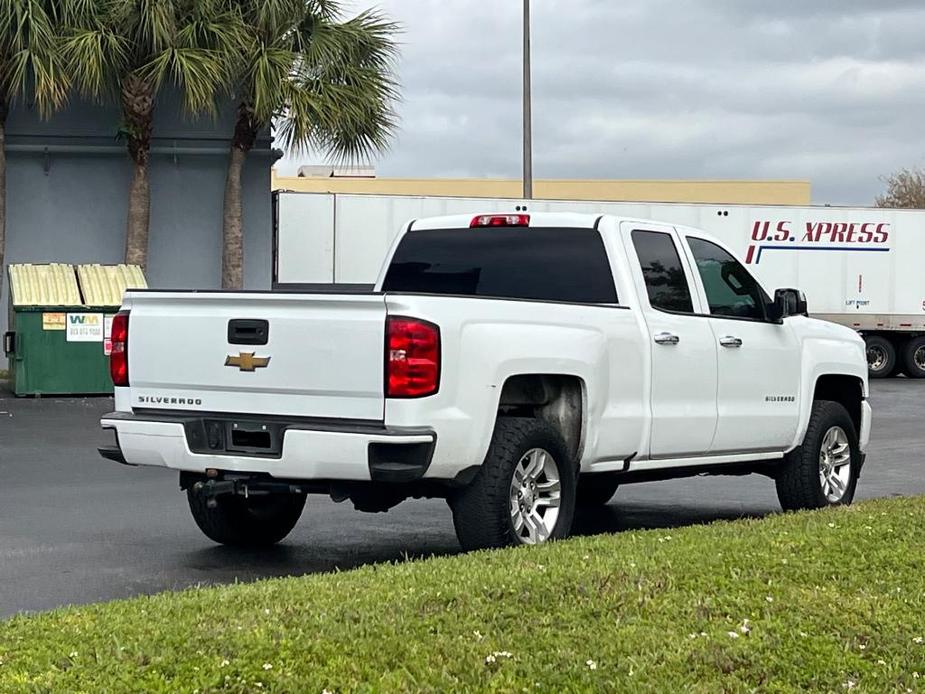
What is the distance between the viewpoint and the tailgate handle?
294 inches

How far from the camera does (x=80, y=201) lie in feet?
82.3

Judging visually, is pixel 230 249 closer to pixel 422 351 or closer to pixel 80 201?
pixel 80 201

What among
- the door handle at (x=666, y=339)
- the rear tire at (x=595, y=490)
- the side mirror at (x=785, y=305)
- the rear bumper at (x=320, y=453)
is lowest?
the rear tire at (x=595, y=490)

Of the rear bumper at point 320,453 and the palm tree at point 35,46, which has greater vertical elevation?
the palm tree at point 35,46

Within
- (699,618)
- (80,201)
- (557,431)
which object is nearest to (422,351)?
(557,431)

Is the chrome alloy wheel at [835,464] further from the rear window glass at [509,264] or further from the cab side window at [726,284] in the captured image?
the rear window glass at [509,264]

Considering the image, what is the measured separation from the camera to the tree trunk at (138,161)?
2316 centimetres

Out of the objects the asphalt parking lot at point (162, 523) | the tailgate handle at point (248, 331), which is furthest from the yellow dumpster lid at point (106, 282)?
the tailgate handle at point (248, 331)

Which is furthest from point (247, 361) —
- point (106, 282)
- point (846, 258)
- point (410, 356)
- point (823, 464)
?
point (846, 258)

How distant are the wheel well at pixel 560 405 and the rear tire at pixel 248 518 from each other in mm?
1556

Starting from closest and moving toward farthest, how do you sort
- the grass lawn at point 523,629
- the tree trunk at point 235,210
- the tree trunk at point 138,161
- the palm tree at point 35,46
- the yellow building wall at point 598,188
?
the grass lawn at point 523,629 < the palm tree at point 35,46 < the tree trunk at point 138,161 < the tree trunk at point 235,210 < the yellow building wall at point 598,188

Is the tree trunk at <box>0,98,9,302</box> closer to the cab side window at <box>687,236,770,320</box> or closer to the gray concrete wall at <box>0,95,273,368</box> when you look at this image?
the gray concrete wall at <box>0,95,273,368</box>

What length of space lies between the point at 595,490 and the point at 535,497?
8.76 ft

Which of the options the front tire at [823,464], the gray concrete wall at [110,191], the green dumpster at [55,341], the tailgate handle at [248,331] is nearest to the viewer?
the tailgate handle at [248,331]
